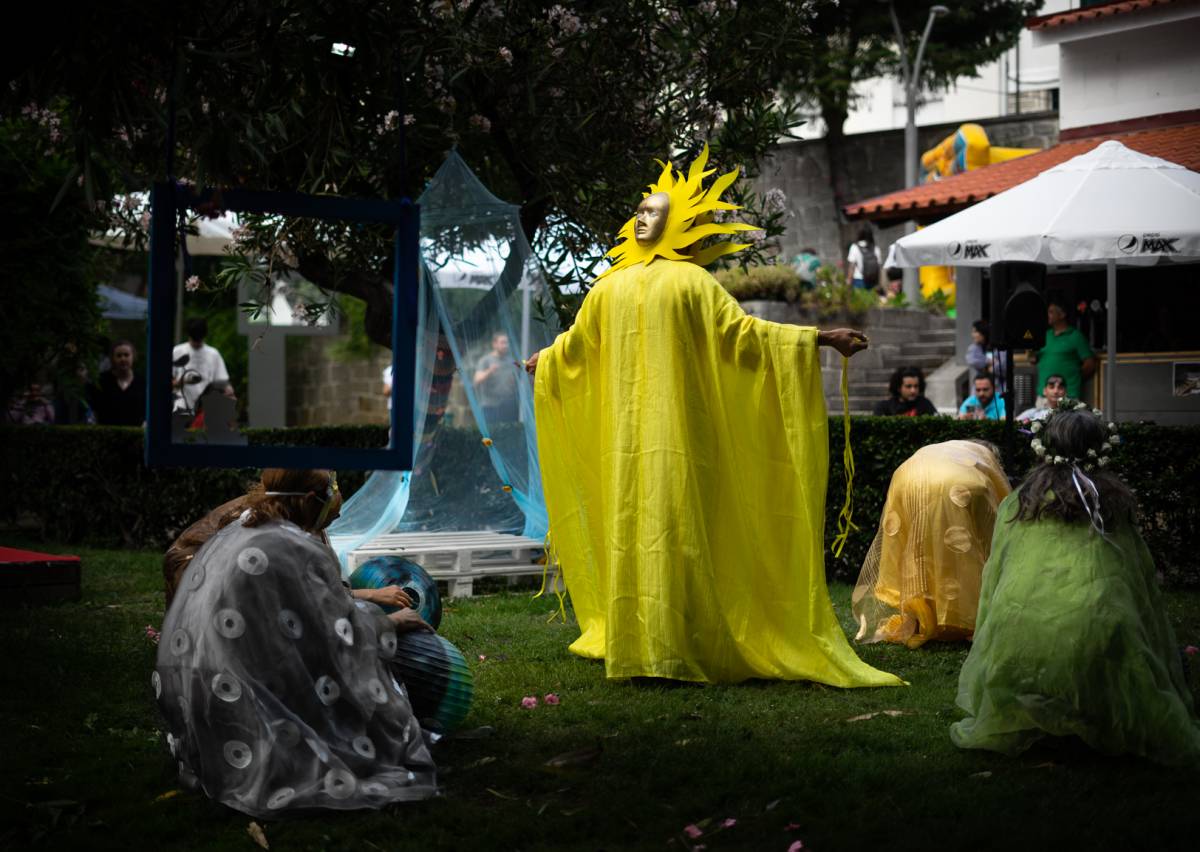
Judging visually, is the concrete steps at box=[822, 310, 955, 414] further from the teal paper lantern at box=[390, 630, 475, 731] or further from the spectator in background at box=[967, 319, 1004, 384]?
the teal paper lantern at box=[390, 630, 475, 731]

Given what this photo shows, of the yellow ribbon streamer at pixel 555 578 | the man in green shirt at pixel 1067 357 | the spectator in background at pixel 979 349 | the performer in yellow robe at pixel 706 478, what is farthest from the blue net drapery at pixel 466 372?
the spectator in background at pixel 979 349

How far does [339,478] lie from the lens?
11164 millimetres

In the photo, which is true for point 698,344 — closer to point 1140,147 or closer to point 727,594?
point 727,594

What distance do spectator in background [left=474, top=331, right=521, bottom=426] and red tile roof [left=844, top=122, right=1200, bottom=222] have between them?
641 centimetres

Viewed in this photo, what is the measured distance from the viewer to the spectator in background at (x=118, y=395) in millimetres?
12750

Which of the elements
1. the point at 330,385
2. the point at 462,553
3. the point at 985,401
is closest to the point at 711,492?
the point at 462,553

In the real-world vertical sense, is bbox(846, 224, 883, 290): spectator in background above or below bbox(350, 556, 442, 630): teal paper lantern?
above

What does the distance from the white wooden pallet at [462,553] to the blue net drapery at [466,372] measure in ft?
0.29

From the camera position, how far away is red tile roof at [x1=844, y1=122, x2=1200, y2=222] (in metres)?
13.1

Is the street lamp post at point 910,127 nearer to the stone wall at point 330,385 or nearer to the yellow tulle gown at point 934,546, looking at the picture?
the stone wall at point 330,385

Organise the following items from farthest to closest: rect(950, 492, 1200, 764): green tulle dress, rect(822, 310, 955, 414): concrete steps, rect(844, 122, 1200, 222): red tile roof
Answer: rect(822, 310, 955, 414): concrete steps → rect(844, 122, 1200, 222): red tile roof → rect(950, 492, 1200, 764): green tulle dress

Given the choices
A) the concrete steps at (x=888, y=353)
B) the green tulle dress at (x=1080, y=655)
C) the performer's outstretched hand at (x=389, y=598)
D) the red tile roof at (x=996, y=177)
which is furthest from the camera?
the concrete steps at (x=888, y=353)

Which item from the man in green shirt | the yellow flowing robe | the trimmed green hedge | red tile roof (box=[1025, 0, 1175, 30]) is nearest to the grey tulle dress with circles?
the yellow flowing robe

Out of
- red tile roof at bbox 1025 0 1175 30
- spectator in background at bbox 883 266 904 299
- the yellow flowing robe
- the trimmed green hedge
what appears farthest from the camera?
spectator in background at bbox 883 266 904 299
